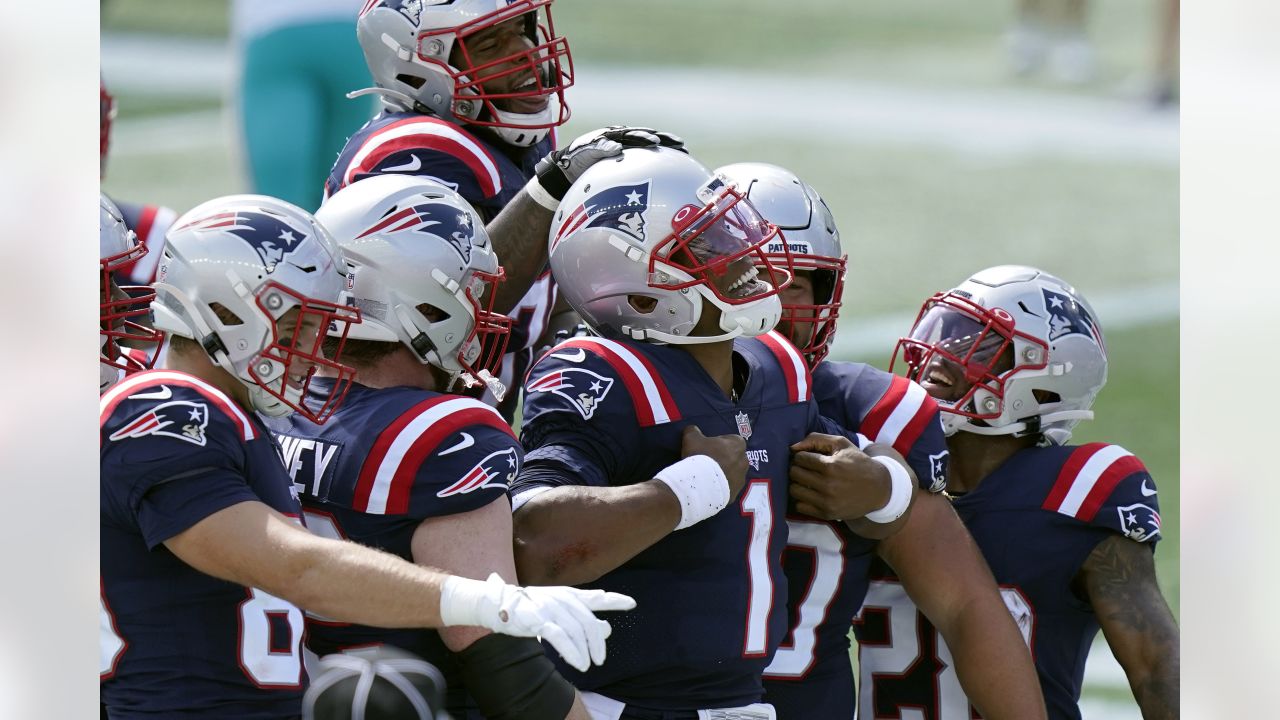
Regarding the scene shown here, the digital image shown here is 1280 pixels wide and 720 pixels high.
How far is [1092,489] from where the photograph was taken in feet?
11.8

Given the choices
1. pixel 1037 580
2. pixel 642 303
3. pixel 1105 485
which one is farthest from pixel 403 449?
pixel 1105 485

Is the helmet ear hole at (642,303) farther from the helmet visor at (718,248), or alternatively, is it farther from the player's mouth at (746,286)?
the player's mouth at (746,286)

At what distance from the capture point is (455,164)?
4.09 meters

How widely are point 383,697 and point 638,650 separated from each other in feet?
1.62

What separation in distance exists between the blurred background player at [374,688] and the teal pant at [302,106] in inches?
179

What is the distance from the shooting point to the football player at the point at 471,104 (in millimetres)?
4086

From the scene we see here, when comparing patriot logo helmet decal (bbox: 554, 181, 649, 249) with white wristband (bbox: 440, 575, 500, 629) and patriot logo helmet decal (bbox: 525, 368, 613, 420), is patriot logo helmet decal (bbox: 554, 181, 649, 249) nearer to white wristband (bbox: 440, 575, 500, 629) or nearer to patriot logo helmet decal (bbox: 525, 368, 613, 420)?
patriot logo helmet decal (bbox: 525, 368, 613, 420)

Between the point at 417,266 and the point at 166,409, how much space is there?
0.70 m

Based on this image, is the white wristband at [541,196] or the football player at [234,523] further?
the white wristband at [541,196]

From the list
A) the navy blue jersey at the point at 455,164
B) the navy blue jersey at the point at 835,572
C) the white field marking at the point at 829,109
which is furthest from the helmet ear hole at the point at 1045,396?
the white field marking at the point at 829,109

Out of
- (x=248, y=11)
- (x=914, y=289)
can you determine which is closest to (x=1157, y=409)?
(x=914, y=289)

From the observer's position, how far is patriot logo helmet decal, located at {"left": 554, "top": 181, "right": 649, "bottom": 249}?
331 centimetres

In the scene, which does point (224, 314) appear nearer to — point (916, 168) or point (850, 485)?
point (850, 485)
